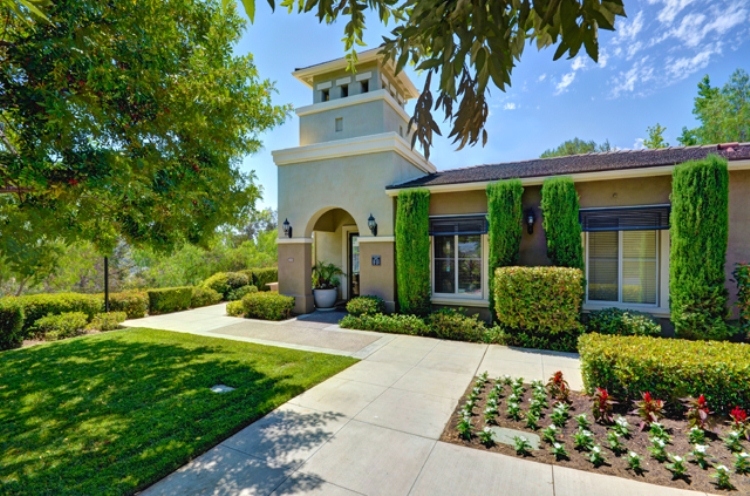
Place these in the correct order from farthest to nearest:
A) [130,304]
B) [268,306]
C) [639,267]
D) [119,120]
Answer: [130,304], [268,306], [639,267], [119,120]

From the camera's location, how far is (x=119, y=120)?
436cm

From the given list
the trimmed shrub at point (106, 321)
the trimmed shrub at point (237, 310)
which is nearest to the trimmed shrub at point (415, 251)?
the trimmed shrub at point (237, 310)

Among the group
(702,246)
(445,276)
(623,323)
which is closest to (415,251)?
(445,276)

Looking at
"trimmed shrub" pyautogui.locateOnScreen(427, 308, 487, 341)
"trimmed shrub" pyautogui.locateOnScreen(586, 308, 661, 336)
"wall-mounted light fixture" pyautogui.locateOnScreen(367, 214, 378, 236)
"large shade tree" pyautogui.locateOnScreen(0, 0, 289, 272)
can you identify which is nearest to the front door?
"wall-mounted light fixture" pyautogui.locateOnScreen(367, 214, 378, 236)

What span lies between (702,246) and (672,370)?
13.3 ft

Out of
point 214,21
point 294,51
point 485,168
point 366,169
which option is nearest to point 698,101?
point 485,168

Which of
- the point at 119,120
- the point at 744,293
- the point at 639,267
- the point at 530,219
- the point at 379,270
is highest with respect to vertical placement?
the point at 119,120

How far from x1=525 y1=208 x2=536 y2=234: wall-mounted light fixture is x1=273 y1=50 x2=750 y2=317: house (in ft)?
0.09

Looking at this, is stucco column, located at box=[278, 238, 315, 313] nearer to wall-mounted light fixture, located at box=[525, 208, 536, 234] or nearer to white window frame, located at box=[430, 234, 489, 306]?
white window frame, located at box=[430, 234, 489, 306]

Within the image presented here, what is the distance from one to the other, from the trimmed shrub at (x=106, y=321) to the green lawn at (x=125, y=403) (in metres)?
1.69

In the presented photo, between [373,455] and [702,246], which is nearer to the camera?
[373,455]

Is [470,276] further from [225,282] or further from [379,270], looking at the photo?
[225,282]

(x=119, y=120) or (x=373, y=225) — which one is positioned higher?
(x=119, y=120)

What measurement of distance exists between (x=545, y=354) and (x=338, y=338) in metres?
5.02
